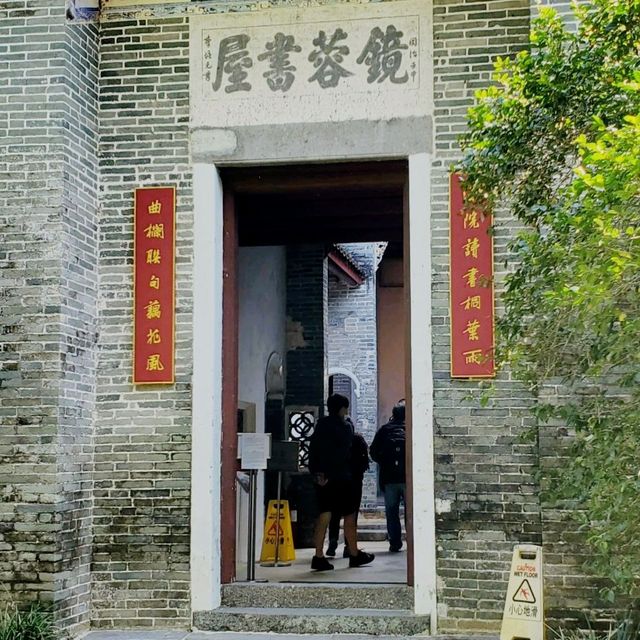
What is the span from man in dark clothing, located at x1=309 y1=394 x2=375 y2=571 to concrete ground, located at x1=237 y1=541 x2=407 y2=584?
21 cm

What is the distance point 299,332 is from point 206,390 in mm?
5724

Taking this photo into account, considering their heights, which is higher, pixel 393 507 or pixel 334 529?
pixel 393 507

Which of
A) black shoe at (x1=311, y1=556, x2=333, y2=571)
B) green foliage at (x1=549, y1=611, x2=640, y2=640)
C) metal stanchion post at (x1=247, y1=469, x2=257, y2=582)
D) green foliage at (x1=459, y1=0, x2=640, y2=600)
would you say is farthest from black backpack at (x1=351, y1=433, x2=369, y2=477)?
green foliage at (x1=459, y1=0, x2=640, y2=600)

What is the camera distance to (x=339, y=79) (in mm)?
7887

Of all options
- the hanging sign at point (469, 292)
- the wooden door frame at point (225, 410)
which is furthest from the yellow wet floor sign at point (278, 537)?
the hanging sign at point (469, 292)

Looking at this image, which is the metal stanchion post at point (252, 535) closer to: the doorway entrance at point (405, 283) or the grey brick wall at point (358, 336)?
the doorway entrance at point (405, 283)

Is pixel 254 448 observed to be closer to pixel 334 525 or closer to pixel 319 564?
pixel 319 564

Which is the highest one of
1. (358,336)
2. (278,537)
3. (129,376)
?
(358,336)

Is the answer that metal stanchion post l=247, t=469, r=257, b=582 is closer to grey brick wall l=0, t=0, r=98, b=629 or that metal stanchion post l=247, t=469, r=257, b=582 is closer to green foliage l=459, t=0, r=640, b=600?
grey brick wall l=0, t=0, r=98, b=629

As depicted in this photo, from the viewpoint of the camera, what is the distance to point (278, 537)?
10.2 meters

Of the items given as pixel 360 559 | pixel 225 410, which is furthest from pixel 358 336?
pixel 225 410

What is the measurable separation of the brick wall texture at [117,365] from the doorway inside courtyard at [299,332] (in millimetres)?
434

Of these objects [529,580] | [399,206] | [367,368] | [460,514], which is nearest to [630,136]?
[529,580]

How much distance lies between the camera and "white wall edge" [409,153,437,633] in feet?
24.2
